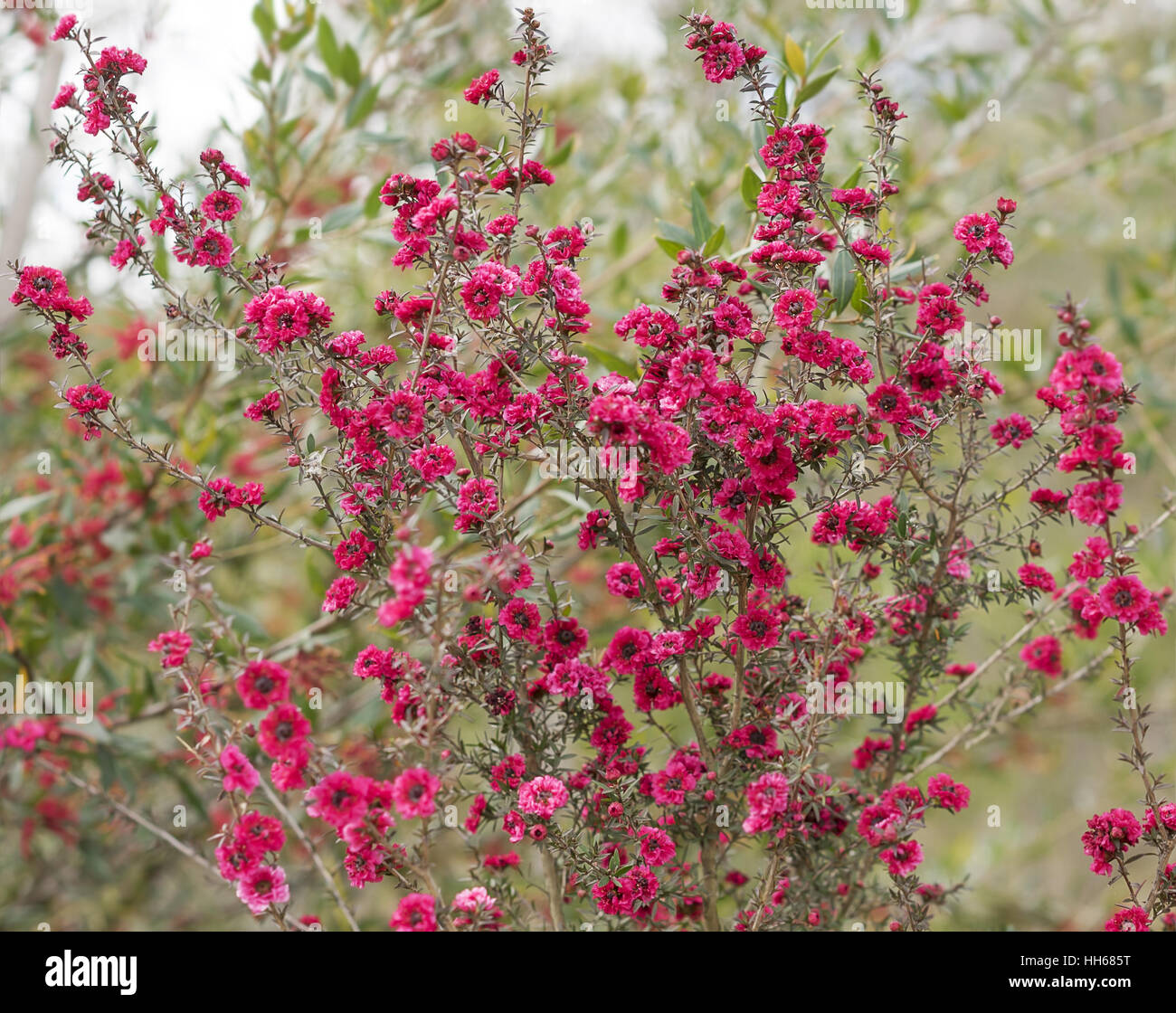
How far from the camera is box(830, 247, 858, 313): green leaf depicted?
163cm

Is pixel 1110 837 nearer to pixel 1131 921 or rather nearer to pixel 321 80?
pixel 1131 921

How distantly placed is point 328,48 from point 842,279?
1.59 m

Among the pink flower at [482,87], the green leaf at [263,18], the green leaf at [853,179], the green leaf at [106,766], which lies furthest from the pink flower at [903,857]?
the green leaf at [263,18]

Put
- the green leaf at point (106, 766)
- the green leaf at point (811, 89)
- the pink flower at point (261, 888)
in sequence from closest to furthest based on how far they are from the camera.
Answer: the pink flower at point (261, 888), the green leaf at point (811, 89), the green leaf at point (106, 766)

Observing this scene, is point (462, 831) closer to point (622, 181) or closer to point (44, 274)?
point (44, 274)

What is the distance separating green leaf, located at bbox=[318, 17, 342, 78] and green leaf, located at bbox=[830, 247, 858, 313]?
1551 mm

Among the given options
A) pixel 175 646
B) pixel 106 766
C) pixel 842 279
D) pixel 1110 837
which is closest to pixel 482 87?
pixel 842 279

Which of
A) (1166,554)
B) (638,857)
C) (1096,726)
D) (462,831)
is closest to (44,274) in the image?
(462,831)

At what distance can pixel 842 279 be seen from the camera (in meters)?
1.63

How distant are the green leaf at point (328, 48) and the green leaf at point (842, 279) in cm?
155

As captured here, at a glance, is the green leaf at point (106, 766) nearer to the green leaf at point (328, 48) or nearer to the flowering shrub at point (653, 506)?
the flowering shrub at point (653, 506)

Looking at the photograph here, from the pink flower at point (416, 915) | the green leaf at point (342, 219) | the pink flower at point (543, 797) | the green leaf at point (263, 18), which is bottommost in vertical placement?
the pink flower at point (416, 915)

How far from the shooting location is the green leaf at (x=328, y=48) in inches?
93.8

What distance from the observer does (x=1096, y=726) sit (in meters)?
4.04
